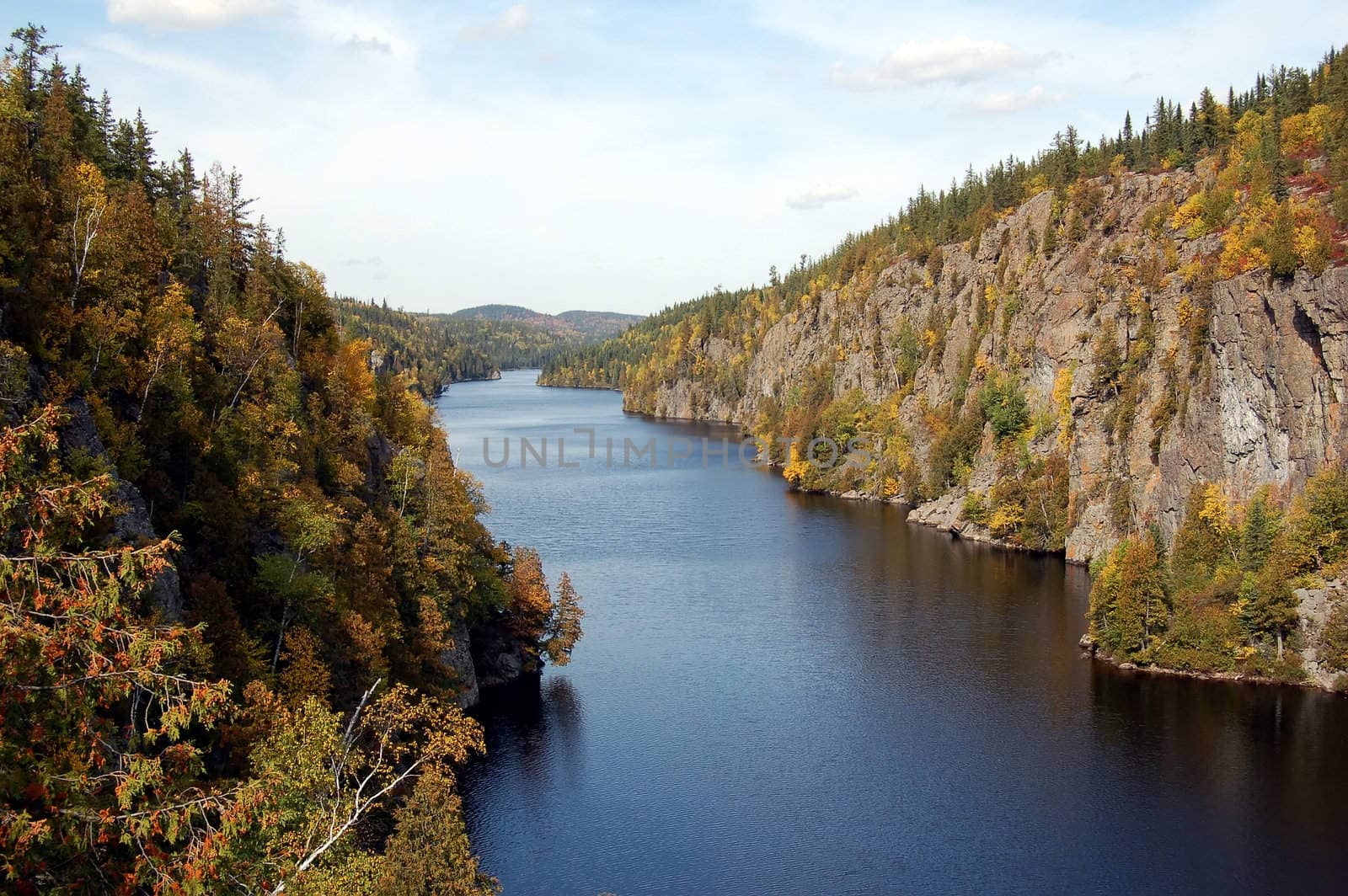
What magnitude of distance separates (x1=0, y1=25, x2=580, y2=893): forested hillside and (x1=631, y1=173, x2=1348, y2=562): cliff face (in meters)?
44.3

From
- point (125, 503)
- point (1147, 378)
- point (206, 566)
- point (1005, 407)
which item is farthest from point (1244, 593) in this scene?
point (125, 503)

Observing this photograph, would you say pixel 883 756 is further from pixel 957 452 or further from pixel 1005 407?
pixel 957 452

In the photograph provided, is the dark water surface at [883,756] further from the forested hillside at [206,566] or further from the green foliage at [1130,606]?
the forested hillside at [206,566]

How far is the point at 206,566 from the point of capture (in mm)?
37688

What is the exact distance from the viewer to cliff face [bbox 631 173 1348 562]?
198 feet

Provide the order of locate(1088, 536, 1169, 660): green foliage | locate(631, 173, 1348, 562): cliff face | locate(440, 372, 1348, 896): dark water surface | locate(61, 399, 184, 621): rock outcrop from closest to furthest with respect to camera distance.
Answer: locate(61, 399, 184, 621): rock outcrop, locate(440, 372, 1348, 896): dark water surface, locate(1088, 536, 1169, 660): green foliage, locate(631, 173, 1348, 562): cliff face

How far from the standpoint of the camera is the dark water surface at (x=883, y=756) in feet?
117

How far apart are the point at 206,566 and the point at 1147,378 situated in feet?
225

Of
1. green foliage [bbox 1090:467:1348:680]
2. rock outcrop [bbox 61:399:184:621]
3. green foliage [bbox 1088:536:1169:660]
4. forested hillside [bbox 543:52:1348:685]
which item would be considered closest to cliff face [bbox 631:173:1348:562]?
forested hillside [bbox 543:52:1348:685]

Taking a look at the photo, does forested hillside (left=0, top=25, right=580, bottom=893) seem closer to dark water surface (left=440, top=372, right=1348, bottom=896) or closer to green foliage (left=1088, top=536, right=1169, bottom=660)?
dark water surface (left=440, top=372, right=1348, bottom=896)

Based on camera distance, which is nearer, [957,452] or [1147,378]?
[1147,378]

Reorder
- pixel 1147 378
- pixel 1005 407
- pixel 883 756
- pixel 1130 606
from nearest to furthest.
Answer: pixel 883 756
pixel 1130 606
pixel 1147 378
pixel 1005 407

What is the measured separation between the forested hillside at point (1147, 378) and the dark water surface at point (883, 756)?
6.71m

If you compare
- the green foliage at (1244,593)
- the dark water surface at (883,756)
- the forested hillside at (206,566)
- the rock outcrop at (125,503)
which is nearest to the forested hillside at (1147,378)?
Answer: the green foliage at (1244,593)
